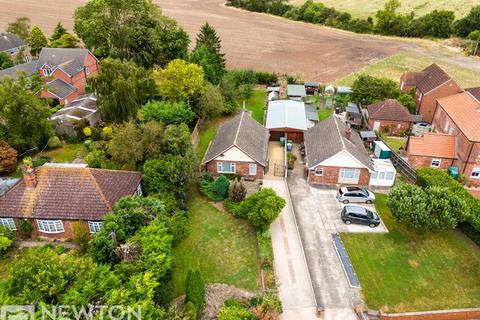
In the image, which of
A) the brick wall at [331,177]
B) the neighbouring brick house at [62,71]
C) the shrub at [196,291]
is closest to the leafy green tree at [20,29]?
the neighbouring brick house at [62,71]

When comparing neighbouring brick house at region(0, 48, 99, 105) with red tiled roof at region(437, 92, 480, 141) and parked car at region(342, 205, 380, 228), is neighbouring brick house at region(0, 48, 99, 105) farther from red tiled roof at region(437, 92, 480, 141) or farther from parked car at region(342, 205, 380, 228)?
red tiled roof at region(437, 92, 480, 141)

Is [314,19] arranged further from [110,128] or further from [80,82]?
[110,128]

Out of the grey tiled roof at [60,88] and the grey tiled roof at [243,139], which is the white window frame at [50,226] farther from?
the grey tiled roof at [60,88]

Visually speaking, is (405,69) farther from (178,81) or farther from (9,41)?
(9,41)

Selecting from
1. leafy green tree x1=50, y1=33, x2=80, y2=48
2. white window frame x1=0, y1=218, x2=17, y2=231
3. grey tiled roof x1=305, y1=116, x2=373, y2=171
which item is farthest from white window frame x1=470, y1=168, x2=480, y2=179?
leafy green tree x1=50, y1=33, x2=80, y2=48

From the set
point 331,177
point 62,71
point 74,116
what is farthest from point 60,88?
point 331,177

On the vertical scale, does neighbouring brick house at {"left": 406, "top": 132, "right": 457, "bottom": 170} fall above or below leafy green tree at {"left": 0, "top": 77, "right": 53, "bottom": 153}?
below
